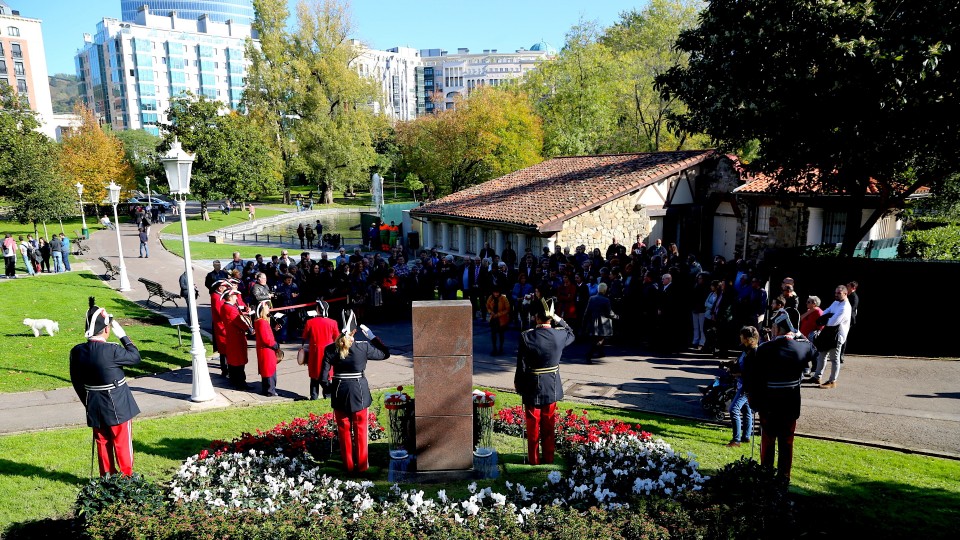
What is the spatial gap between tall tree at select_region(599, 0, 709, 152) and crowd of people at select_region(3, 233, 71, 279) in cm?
3146

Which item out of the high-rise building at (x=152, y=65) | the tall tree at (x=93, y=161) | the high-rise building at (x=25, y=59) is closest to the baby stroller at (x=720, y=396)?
the tall tree at (x=93, y=161)

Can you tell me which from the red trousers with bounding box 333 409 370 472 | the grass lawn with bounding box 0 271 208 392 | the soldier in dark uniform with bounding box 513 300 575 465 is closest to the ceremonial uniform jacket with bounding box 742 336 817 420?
the soldier in dark uniform with bounding box 513 300 575 465

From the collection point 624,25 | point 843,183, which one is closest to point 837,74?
point 843,183

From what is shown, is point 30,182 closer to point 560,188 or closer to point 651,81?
point 560,188

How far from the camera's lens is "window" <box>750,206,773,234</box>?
72.7 ft

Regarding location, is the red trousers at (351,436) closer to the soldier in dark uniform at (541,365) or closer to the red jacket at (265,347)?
the soldier in dark uniform at (541,365)

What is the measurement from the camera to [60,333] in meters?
14.6

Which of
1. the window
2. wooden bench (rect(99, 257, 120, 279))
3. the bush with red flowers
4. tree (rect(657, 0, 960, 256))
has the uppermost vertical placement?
tree (rect(657, 0, 960, 256))

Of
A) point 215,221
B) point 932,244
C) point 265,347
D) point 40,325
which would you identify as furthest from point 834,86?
point 215,221

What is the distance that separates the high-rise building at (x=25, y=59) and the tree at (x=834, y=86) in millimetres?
93903

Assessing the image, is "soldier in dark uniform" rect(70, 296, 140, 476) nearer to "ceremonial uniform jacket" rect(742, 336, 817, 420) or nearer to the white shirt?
"ceremonial uniform jacket" rect(742, 336, 817, 420)

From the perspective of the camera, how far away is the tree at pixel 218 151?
4528cm

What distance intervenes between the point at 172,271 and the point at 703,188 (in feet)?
71.6

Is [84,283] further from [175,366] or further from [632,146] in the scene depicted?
[632,146]
